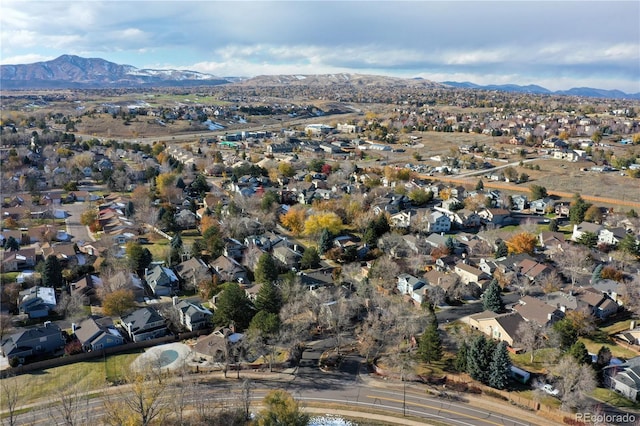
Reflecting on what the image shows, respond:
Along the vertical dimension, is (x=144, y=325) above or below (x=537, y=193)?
below

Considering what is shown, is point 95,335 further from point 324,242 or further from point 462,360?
point 462,360

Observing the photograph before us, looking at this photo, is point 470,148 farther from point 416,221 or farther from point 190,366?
point 190,366

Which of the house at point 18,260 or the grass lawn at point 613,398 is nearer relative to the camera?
the grass lawn at point 613,398

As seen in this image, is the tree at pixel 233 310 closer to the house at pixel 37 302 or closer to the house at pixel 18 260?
the house at pixel 37 302

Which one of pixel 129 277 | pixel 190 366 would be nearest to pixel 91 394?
pixel 190 366

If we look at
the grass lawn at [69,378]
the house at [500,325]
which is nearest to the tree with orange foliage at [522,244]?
the house at [500,325]

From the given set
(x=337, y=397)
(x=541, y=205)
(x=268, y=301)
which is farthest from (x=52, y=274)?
(x=541, y=205)

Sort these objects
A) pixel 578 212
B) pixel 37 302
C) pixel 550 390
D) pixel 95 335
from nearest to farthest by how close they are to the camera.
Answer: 1. pixel 550 390
2. pixel 95 335
3. pixel 37 302
4. pixel 578 212
